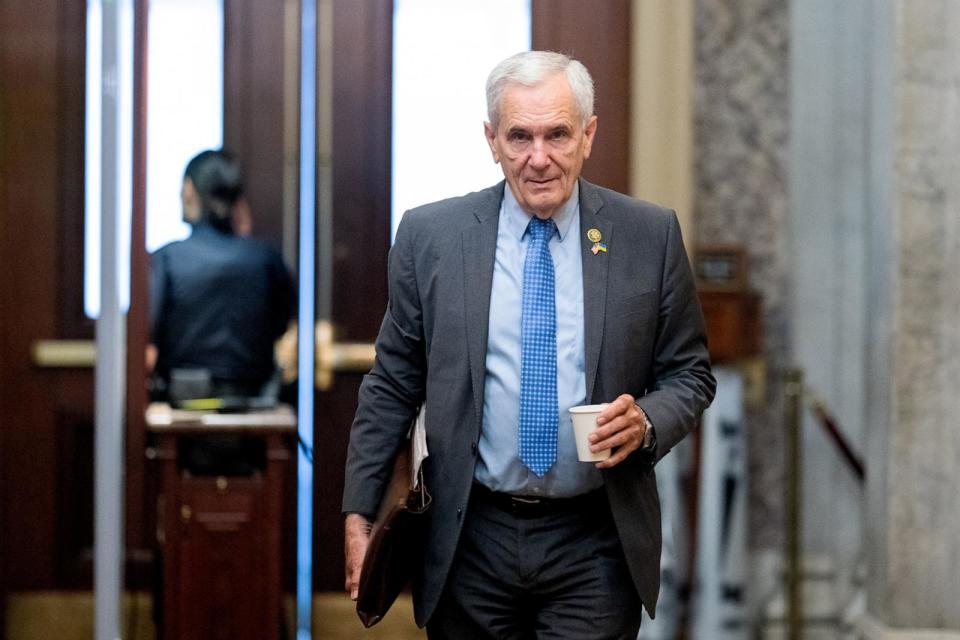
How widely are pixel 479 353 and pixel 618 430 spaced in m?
0.34

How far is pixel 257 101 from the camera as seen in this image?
4.48 m

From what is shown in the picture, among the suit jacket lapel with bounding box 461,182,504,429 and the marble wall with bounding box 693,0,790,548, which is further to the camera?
the marble wall with bounding box 693,0,790,548

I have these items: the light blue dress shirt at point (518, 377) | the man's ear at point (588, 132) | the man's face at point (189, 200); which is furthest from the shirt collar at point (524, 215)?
the man's face at point (189, 200)

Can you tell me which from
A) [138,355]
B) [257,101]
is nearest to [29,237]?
[138,355]

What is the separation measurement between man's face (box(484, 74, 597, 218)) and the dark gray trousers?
0.60 meters

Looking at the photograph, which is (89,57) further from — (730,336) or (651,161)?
(730,336)

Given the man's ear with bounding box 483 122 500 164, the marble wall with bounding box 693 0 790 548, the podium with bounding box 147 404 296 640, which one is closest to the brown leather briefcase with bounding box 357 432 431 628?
the man's ear with bounding box 483 122 500 164

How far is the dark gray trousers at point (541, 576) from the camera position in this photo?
2637mm

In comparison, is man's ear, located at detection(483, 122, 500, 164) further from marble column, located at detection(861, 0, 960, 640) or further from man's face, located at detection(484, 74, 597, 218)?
A: marble column, located at detection(861, 0, 960, 640)

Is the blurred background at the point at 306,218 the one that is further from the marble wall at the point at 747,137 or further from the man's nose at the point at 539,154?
the man's nose at the point at 539,154

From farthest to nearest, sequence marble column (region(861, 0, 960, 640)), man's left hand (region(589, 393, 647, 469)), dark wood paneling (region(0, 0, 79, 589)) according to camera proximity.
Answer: dark wood paneling (region(0, 0, 79, 589)) < marble column (region(861, 0, 960, 640)) < man's left hand (region(589, 393, 647, 469))

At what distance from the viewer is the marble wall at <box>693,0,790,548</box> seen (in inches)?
205

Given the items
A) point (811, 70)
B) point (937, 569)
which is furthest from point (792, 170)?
point (937, 569)

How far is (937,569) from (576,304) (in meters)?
2.25
